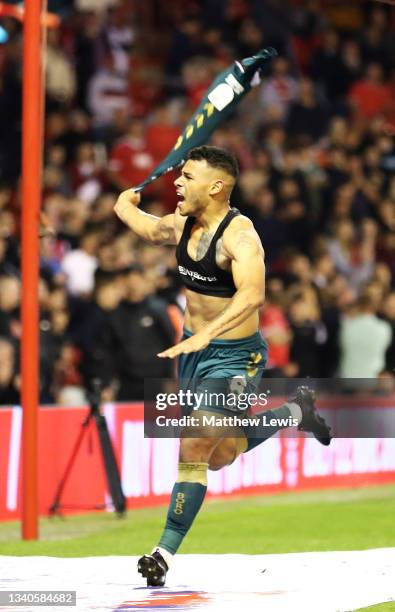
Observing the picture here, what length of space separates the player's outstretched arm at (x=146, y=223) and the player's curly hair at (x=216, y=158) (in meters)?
0.47

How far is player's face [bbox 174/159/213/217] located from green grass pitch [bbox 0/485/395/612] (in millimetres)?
3193

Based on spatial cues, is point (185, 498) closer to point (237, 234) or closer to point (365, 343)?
point (237, 234)

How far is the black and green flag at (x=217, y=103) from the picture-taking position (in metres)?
10.2

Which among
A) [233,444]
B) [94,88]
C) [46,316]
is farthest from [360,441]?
[233,444]

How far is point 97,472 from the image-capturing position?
47.7 ft

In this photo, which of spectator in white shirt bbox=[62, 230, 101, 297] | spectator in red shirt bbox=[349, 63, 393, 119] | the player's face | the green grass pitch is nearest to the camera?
the player's face

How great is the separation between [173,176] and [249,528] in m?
7.41

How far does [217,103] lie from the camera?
10.2 meters

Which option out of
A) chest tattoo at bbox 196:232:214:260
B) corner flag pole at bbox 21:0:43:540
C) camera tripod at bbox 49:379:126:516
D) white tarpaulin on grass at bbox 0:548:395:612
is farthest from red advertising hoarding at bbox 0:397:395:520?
chest tattoo at bbox 196:232:214:260

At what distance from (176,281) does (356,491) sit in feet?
9.68

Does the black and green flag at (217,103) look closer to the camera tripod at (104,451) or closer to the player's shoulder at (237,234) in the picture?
the player's shoulder at (237,234)

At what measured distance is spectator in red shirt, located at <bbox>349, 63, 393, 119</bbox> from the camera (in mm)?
22453

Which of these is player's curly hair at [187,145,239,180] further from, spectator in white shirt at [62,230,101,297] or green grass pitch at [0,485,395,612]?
spectator in white shirt at [62,230,101,297]

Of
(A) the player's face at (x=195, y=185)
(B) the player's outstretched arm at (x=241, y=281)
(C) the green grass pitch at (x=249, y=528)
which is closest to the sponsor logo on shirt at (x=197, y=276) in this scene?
(B) the player's outstretched arm at (x=241, y=281)
